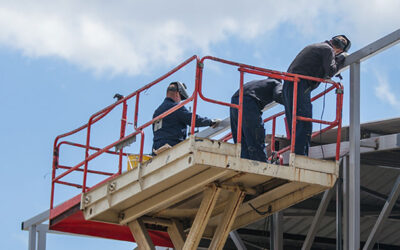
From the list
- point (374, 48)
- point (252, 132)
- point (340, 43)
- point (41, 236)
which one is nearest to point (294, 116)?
point (252, 132)

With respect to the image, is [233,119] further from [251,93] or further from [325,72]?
[325,72]

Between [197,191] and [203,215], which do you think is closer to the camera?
[203,215]

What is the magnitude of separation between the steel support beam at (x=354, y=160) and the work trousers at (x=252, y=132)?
4.76ft

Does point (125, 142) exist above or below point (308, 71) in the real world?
below

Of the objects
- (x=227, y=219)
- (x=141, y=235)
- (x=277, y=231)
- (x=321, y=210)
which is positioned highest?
(x=321, y=210)

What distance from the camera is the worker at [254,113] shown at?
44.0 ft

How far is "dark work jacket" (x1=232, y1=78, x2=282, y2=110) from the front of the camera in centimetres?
1375

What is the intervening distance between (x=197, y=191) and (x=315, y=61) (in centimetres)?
267

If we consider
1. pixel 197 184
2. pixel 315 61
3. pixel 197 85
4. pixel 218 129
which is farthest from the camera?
pixel 218 129

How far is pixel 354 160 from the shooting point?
1387 cm

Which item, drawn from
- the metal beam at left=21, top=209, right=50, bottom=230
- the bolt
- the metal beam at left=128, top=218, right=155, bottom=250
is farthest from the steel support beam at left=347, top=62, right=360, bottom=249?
the metal beam at left=21, top=209, right=50, bottom=230

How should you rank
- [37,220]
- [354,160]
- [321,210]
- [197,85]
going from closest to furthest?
[197,85] < [354,160] < [321,210] < [37,220]

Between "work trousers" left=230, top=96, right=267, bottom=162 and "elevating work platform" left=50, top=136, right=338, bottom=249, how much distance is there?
54 centimetres

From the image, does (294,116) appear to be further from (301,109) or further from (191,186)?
(191,186)
